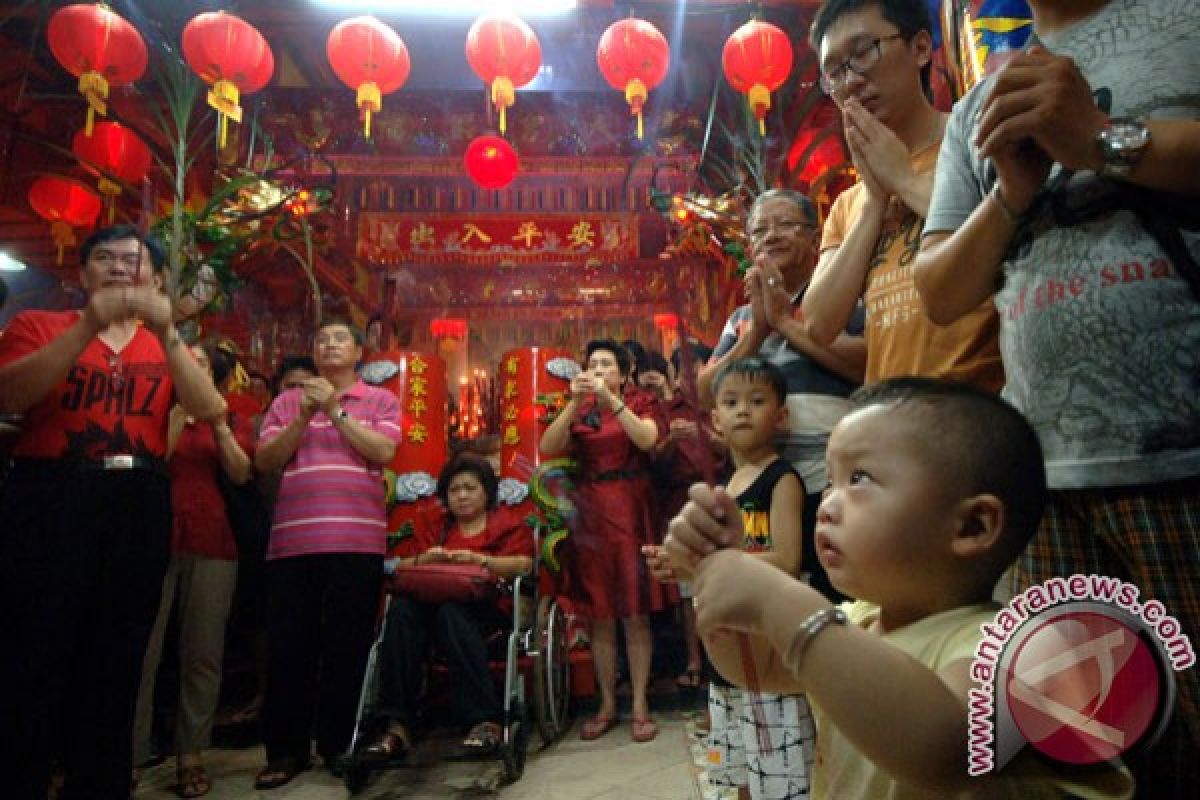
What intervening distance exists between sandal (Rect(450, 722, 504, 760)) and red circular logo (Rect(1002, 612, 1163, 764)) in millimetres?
2630

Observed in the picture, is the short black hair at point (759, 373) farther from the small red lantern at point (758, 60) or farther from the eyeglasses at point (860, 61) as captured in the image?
the small red lantern at point (758, 60)

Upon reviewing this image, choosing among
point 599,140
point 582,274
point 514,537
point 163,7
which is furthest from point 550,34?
point 514,537

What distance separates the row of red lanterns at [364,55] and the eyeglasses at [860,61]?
9.65ft

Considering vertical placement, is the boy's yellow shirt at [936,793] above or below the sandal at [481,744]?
above

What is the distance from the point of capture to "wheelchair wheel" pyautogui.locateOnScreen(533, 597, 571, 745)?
3492 mm

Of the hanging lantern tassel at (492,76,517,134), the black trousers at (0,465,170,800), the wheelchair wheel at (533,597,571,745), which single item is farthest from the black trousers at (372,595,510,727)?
the hanging lantern tassel at (492,76,517,134)

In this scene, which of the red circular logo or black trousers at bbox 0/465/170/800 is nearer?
the red circular logo

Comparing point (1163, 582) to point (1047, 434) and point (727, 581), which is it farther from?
point (727, 581)

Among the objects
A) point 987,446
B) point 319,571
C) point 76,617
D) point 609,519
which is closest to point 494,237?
point 609,519

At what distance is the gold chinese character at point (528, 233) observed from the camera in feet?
26.9

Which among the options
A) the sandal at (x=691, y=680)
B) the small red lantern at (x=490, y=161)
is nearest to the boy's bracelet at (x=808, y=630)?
the sandal at (x=691, y=680)

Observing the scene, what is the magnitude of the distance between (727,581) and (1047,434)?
55 centimetres

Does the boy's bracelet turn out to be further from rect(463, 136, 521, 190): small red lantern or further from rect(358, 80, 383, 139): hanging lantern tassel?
rect(463, 136, 521, 190): small red lantern

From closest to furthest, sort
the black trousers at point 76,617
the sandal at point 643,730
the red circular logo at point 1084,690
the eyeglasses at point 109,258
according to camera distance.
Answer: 1. the red circular logo at point 1084,690
2. the black trousers at point 76,617
3. the eyeglasses at point 109,258
4. the sandal at point 643,730
